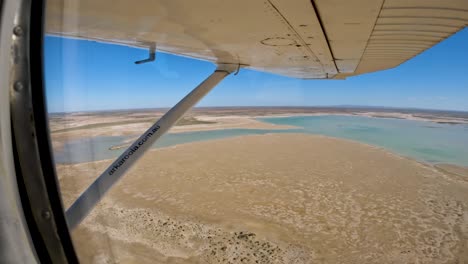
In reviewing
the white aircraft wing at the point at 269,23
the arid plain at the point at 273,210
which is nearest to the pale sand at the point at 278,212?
the arid plain at the point at 273,210

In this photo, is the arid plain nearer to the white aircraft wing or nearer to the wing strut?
the wing strut

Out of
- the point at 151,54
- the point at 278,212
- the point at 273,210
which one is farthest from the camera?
the point at 273,210

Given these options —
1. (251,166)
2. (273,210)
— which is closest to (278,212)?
(273,210)

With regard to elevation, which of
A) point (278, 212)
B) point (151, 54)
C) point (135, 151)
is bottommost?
point (278, 212)

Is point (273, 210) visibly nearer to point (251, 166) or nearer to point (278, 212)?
point (278, 212)

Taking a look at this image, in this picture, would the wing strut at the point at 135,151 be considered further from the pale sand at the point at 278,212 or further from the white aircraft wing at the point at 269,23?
the white aircraft wing at the point at 269,23

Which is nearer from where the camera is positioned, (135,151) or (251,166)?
(135,151)
